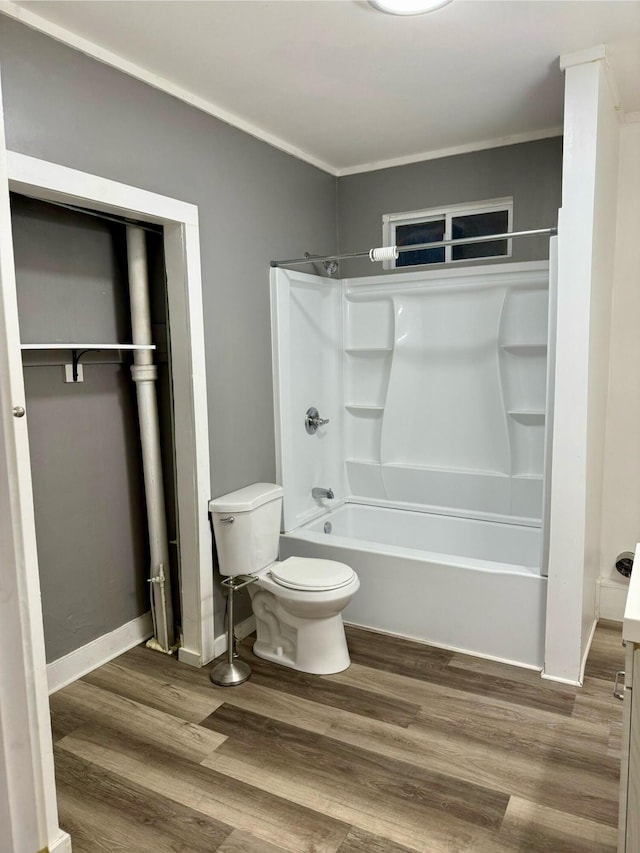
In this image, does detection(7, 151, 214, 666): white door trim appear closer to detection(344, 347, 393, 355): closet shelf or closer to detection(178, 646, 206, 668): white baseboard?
detection(178, 646, 206, 668): white baseboard

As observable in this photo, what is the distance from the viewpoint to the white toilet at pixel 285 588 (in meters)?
2.65

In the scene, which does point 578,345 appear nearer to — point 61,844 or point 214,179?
point 214,179

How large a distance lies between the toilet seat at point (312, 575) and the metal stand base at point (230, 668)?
0.20 m

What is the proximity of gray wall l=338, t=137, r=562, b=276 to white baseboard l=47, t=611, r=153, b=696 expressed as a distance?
2316 millimetres

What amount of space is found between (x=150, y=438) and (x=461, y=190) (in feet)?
6.96

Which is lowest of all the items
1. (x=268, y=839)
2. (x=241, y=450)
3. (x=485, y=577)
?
(x=268, y=839)

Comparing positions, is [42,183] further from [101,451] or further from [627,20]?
[627,20]

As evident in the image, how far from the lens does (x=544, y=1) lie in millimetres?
1959

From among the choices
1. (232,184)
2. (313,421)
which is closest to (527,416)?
(313,421)

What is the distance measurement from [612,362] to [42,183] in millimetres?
2609

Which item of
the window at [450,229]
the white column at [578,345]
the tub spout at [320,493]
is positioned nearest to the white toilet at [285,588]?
the tub spout at [320,493]

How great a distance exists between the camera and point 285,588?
8.81 feet

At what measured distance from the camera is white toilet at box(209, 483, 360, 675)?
2652 mm

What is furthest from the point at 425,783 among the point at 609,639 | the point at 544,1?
the point at 544,1
